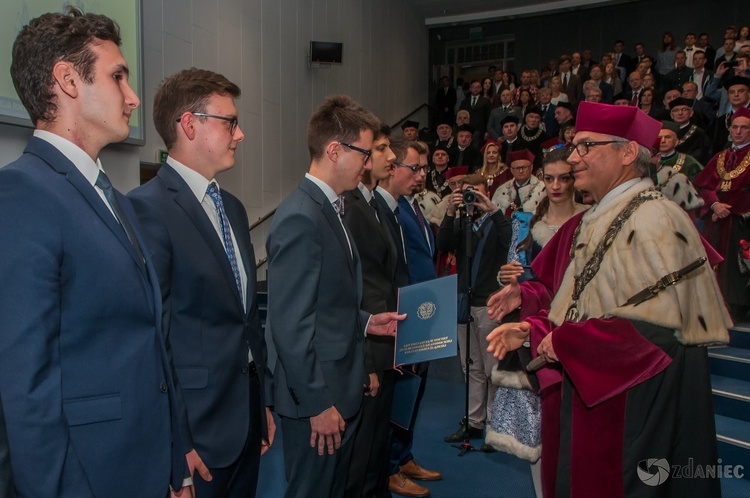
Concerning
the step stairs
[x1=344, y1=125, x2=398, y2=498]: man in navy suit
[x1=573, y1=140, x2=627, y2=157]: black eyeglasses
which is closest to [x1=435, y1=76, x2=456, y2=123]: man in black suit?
the step stairs

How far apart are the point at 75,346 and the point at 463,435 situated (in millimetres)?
3321

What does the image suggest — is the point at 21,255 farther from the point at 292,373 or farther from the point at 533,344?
the point at 533,344

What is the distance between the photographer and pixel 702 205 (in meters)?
4.95

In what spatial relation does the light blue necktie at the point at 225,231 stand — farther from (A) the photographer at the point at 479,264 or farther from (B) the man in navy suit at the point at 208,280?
(A) the photographer at the point at 479,264

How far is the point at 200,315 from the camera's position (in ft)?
5.03

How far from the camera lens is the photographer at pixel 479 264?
3941 millimetres

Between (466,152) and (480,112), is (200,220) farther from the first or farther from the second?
(480,112)

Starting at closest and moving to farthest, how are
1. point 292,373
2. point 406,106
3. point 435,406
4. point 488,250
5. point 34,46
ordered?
point 34,46 < point 292,373 < point 488,250 < point 435,406 < point 406,106

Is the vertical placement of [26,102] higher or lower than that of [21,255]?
higher

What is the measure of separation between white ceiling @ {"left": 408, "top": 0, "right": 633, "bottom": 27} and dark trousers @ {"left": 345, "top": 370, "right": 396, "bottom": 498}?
12.5 meters

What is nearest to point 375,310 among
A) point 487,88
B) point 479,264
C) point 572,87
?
point 479,264

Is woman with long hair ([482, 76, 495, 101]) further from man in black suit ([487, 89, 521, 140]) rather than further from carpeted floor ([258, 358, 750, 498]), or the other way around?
carpeted floor ([258, 358, 750, 498])

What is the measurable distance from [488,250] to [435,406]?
1558 millimetres

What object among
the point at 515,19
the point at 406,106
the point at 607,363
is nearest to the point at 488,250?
the point at 607,363
